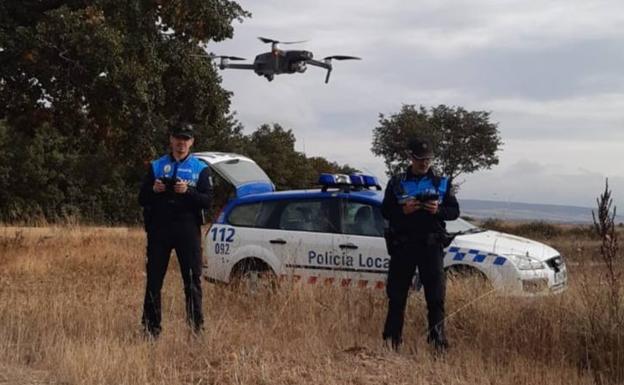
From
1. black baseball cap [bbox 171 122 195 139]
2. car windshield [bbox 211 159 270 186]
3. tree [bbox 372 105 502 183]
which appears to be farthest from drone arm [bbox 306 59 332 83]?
tree [bbox 372 105 502 183]

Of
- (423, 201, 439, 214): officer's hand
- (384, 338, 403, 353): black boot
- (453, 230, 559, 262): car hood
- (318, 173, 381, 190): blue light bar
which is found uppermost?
(318, 173, 381, 190): blue light bar

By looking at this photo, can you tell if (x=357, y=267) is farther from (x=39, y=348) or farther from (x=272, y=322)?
(x=39, y=348)

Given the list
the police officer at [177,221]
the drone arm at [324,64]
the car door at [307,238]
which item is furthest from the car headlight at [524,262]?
the drone arm at [324,64]

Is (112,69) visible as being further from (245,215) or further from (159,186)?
(159,186)

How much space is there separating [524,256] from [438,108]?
3307 cm

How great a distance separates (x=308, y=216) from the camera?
9234mm

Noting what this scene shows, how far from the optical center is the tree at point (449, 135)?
125ft

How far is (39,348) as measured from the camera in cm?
589

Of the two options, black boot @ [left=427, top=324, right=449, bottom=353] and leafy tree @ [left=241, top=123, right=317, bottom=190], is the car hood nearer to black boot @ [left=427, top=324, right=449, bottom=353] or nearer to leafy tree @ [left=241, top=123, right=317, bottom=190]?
black boot @ [left=427, top=324, right=449, bottom=353]

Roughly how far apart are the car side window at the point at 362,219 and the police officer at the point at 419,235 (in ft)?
8.30

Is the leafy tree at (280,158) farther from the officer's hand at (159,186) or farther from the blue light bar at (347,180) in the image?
the officer's hand at (159,186)

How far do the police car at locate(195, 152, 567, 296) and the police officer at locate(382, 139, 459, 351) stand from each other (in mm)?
1831

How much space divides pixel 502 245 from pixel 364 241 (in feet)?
5.00

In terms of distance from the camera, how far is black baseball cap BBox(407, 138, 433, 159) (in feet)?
19.9
